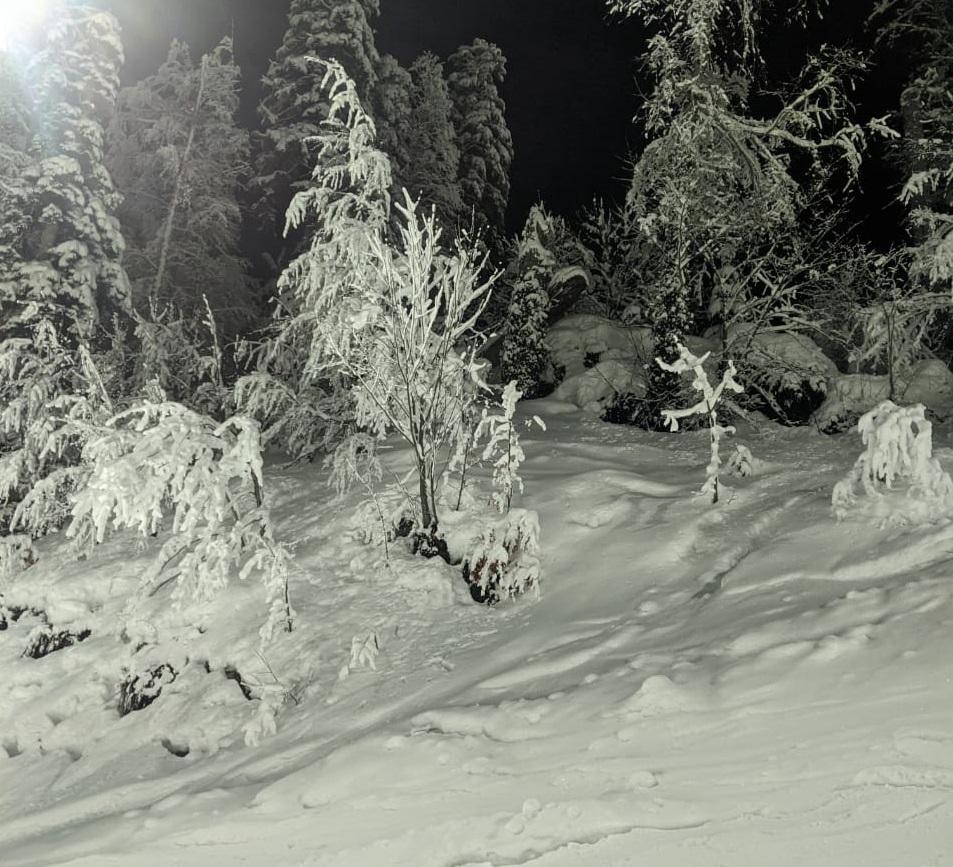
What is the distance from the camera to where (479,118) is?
26.7m

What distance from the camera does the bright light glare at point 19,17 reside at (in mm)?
13711

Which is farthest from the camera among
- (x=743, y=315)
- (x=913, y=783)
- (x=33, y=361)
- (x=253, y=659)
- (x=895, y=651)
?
(x=743, y=315)

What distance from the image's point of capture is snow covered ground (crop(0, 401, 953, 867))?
3.53 meters

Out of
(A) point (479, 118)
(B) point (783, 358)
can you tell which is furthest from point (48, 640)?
(A) point (479, 118)

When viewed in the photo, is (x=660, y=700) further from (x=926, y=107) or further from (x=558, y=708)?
(x=926, y=107)

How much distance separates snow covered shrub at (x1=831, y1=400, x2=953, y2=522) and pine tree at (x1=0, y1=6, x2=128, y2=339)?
11316 millimetres

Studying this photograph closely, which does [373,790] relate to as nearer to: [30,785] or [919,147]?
[30,785]

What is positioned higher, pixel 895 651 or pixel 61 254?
pixel 61 254

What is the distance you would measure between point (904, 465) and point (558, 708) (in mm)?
3852

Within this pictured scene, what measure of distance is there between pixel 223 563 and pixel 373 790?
3468 mm

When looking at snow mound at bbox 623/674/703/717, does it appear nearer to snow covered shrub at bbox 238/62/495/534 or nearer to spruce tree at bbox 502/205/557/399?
snow covered shrub at bbox 238/62/495/534

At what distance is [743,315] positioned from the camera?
12.8m

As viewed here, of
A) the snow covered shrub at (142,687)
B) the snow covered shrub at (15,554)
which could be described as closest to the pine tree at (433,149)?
the snow covered shrub at (15,554)

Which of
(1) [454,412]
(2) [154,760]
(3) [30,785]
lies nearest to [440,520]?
(1) [454,412]
